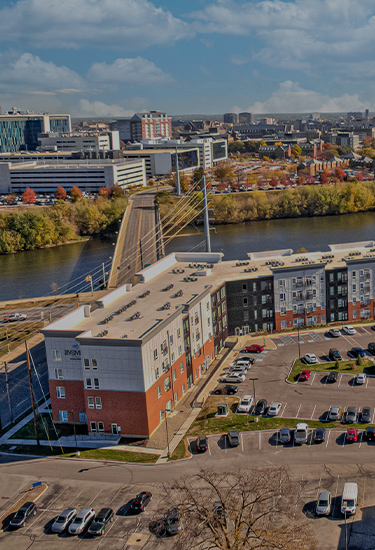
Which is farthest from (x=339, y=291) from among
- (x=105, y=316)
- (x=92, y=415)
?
(x=92, y=415)

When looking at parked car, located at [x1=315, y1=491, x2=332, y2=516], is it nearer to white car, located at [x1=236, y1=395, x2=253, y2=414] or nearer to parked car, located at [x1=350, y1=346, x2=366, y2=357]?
white car, located at [x1=236, y1=395, x2=253, y2=414]

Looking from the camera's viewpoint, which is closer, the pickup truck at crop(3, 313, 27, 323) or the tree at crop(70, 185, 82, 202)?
the pickup truck at crop(3, 313, 27, 323)

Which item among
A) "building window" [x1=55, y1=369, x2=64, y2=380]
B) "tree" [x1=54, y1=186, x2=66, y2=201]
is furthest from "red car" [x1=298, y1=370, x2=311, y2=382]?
"tree" [x1=54, y1=186, x2=66, y2=201]

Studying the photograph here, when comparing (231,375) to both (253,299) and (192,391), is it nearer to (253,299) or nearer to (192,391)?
(192,391)

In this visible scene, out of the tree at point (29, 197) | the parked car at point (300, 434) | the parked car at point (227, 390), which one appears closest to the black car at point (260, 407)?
the parked car at point (227, 390)

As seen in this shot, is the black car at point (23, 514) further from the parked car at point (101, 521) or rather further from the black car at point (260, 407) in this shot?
the black car at point (260, 407)

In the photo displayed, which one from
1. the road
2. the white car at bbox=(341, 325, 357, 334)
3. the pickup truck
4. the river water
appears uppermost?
the road

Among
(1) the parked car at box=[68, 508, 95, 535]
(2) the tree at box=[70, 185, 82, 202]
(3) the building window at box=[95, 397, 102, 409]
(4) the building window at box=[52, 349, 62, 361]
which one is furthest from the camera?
(2) the tree at box=[70, 185, 82, 202]
